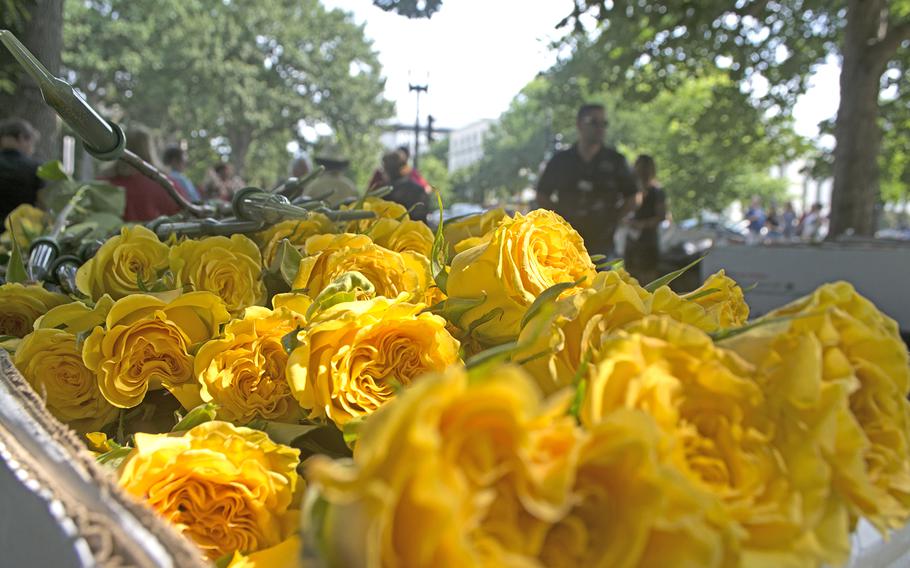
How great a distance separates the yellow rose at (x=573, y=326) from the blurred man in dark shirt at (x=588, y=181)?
390 cm

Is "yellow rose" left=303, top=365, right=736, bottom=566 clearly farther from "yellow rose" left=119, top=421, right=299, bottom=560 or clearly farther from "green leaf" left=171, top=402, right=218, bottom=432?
"green leaf" left=171, top=402, right=218, bottom=432

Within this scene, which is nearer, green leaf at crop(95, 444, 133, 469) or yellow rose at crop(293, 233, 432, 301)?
green leaf at crop(95, 444, 133, 469)

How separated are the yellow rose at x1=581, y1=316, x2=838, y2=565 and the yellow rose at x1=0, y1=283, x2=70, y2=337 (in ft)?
3.35

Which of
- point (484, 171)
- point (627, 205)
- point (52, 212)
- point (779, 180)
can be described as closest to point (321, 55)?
point (484, 171)

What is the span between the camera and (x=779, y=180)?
4675 cm

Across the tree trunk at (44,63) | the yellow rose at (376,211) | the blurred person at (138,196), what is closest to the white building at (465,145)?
the tree trunk at (44,63)

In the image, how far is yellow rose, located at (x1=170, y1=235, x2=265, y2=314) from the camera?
1053 millimetres

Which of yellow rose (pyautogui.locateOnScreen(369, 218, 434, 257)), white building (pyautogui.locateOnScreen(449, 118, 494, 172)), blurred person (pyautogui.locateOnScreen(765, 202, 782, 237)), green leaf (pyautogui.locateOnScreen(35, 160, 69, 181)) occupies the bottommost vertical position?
blurred person (pyautogui.locateOnScreen(765, 202, 782, 237))

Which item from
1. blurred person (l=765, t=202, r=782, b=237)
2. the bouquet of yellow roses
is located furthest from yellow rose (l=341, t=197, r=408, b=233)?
blurred person (l=765, t=202, r=782, b=237)

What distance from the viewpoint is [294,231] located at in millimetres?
1266

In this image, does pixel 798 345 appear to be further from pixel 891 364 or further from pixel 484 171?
pixel 484 171

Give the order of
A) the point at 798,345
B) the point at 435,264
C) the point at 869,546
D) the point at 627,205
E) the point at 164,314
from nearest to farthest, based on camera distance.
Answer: the point at 798,345 < the point at 869,546 < the point at 164,314 < the point at 435,264 < the point at 627,205

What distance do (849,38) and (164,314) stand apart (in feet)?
25.5

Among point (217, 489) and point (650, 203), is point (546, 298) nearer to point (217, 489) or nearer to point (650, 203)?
point (217, 489)
